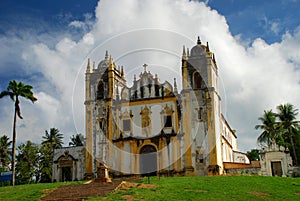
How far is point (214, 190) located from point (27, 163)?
27217 millimetres

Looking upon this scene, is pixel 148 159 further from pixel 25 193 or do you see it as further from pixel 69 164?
pixel 25 193

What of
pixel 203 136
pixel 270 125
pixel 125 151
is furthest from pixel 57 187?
pixel 270 125

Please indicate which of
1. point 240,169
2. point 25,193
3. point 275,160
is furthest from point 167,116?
point 25,193

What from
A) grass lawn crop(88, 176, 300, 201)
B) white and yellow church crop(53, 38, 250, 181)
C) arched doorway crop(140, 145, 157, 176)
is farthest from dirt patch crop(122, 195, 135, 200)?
arched doorway crop(140, 145, 157, 176)

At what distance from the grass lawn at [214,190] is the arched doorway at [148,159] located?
9686 millimetres

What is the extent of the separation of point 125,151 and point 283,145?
14943mm

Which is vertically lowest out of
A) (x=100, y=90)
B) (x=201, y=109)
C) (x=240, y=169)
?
(x=240, y=169)

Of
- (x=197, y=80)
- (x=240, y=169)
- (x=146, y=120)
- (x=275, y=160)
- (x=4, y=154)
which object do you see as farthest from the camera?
(x=4, y=154)

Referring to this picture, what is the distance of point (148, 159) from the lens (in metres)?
36.3

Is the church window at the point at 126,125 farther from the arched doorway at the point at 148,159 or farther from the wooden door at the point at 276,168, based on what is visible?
the wooden door at the point at 276,168

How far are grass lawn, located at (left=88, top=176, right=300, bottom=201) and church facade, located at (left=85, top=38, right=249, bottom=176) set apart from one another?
837 cm

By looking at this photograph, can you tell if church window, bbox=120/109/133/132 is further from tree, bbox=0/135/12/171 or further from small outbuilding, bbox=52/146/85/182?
tree, bbox=0/135/12/171

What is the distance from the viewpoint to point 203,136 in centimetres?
3466

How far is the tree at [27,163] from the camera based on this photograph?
43.1 metres
